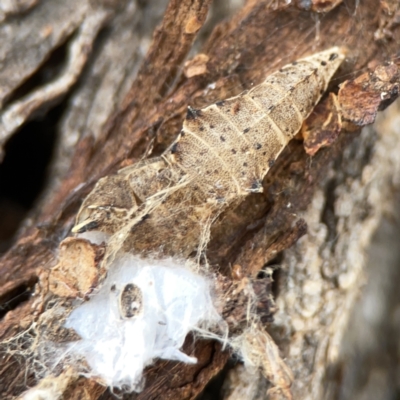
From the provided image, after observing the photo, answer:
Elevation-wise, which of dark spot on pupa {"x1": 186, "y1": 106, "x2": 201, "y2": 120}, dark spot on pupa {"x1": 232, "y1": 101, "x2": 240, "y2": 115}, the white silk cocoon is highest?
dark spot on pupa {"x1": 186, "y1": 106, "x2": 201, "y2": 120}

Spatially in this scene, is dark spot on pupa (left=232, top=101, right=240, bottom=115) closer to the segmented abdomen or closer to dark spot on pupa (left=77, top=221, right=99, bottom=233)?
the segmented abdomen

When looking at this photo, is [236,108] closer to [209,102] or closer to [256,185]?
[209,102]

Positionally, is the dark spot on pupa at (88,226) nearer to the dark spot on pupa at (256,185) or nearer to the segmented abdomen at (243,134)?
the segmented abdomen at (243,134)

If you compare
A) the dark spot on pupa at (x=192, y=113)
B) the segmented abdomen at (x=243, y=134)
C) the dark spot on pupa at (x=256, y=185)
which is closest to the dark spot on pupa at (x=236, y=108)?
the segmented abdomen at (x=243, y=134)

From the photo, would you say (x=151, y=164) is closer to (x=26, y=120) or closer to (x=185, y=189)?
(x=185, y=189)

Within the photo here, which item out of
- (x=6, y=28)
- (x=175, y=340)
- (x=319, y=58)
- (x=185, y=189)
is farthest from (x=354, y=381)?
(x=6, y=28)

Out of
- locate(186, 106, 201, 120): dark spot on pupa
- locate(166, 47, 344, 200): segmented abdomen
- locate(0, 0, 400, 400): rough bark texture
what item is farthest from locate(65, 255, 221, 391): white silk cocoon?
locate(186, 106, 201, 120): dark spot on pupa
